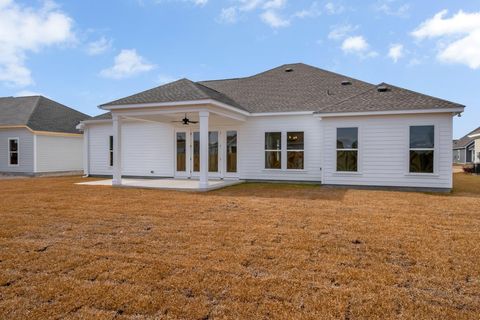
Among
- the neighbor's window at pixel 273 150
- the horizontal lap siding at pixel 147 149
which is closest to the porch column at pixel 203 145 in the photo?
the neighbor's window at pixel 273 150

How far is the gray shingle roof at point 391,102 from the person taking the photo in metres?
11.0

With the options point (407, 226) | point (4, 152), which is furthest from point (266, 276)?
point (4, 152)

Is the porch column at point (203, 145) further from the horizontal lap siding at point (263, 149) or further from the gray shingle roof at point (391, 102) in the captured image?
the gray shingle roof at point (391, 102)

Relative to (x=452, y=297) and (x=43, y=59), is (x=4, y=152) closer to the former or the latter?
(x=43, y=59)

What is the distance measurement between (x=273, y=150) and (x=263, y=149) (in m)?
0.45

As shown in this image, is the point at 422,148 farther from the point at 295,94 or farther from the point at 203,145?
the point at 203,145

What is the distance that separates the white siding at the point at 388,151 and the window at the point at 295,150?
64.3 inches

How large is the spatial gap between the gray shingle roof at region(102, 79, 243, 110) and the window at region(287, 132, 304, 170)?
3475 mm

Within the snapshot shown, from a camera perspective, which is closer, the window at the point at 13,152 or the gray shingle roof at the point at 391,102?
the gray shingle roof at the point at 391,102

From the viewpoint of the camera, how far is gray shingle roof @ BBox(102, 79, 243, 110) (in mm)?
11305

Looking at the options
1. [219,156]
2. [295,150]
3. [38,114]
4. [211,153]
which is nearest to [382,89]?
[295,150]

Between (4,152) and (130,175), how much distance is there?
10.0 meters

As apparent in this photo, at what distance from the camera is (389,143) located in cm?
1159

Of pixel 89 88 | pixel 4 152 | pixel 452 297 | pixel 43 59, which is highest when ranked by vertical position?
pixel 43 59
